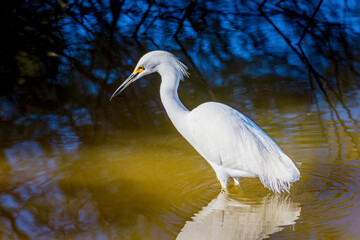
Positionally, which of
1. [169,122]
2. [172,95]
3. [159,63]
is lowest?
[169,122]

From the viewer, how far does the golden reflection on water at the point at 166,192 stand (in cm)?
288

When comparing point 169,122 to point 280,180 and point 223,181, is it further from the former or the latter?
point 280,180

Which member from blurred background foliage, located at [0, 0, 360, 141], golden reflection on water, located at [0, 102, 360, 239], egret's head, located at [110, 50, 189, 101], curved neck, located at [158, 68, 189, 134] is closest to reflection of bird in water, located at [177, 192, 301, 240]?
golden reflection on water, located at [0, 102, 360, 239]

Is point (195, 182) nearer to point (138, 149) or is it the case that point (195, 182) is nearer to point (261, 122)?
point (138, 149)

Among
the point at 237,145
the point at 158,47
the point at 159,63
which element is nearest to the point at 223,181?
the point at 237,145

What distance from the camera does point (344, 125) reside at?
429cm

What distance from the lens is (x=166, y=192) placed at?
338 cm

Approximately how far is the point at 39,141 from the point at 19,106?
1396mm

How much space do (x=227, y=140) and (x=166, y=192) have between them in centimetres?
60

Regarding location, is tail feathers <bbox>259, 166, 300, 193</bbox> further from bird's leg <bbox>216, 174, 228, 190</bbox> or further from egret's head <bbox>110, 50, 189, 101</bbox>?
egret's head <bbox>110, 50, 189, 101</bbox>

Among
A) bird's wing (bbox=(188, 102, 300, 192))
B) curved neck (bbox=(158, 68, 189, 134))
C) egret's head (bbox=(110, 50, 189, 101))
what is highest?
egret's head (bbox=(110, 50, 189, 101))

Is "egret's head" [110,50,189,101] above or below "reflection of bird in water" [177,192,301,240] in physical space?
above

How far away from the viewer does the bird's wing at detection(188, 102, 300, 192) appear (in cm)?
319

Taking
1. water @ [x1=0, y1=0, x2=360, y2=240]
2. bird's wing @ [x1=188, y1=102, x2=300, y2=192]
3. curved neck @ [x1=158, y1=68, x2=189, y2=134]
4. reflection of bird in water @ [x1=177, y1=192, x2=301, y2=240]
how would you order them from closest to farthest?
reflection of bird in water @ [x1=177, y1=192, x2=301, y2=240], water @ [x1=0, y1=0, x2=360, y2=240], bird's wing @ [x1=188, y1=102, x2=300, y2=192], curved neck @ [x1=158, y1=68, x2=189, y2=134]
